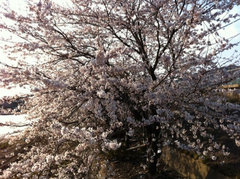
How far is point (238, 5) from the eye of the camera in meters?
3.83

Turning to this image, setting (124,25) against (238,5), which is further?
(124,25)

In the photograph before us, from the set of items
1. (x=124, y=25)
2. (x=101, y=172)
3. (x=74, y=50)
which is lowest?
(x=101, y=172)

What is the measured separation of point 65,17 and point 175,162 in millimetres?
3809

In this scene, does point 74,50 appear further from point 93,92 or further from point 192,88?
point 192,88

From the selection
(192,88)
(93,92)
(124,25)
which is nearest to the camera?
(93,92)

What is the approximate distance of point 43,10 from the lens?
3859 millimetres

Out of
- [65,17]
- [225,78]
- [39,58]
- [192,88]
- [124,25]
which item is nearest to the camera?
[225,78]

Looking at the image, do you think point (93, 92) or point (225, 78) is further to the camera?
point (225, 78)

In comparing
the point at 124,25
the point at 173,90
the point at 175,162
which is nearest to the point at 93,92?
the point at 173,90

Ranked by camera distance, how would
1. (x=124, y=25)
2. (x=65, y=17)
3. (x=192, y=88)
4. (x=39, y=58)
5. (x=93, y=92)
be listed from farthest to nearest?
(x=39, y=58) → (x=65, y=17) → (x=124, y=25) → (x=192, y=88) → (x=93, y=92)

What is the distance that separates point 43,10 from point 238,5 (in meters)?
3.31

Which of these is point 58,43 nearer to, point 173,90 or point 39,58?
point 39,58

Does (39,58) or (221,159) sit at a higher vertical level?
(39,58)

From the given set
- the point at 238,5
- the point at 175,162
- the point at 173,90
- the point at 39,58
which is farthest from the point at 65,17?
the point at 175,162
